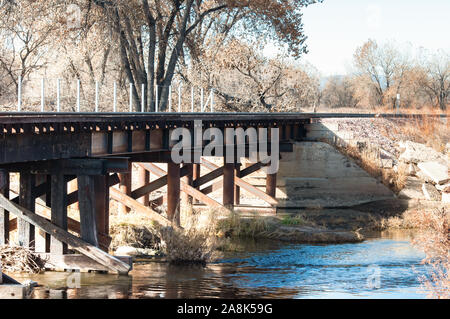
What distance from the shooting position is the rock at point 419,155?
1217 inches

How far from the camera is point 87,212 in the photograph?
15750 mm

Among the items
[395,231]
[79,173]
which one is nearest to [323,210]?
[395,231]

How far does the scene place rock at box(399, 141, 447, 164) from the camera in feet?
101

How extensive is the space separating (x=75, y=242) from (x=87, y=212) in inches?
25.3

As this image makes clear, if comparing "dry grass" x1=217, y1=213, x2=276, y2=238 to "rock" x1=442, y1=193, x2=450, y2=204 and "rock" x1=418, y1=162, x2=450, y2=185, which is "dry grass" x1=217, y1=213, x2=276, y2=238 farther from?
"rock" x1=418, y1=162, x2=450, y2=185

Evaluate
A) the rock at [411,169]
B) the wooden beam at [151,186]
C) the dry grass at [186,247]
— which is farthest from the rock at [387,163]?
the dry grass at [186,247]

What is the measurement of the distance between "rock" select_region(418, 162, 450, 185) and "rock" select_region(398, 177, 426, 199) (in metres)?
0.52

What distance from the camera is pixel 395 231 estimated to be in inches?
987

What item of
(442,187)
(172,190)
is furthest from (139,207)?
(442,187)

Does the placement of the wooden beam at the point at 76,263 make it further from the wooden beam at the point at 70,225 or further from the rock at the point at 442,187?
the rock at the point at 442,187

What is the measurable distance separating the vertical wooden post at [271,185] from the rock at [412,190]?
4506 millimetres

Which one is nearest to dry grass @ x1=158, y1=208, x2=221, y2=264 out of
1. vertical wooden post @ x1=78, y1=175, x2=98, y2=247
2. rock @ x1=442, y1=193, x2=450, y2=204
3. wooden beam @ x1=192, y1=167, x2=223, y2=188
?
vertical wooden post @ x1=78, y1=175, x2=98, y2=247

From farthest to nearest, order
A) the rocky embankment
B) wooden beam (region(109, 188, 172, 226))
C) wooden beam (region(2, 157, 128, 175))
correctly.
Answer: the rocky embankment < wooden beam (region(109, 188, 172, 226)) < wooden beam (region(2, 157, 128, 175))
